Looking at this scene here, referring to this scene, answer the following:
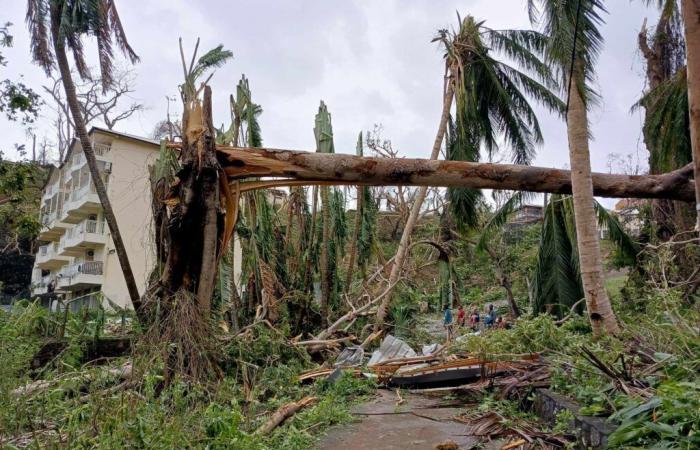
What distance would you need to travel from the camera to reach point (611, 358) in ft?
14.6

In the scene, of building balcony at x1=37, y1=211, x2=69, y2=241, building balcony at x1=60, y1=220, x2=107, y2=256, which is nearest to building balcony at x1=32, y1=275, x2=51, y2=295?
building balcony at x1=37, y1=211, x2=69, y2=241

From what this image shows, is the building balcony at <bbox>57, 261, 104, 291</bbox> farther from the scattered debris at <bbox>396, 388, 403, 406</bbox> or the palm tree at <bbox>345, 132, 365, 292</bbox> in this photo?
the scattered debris at <bbox>396, 388, 403, 406</bbox>

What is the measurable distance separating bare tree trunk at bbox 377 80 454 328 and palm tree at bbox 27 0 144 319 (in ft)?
17.9

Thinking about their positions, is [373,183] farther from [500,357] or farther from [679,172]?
[679,172]

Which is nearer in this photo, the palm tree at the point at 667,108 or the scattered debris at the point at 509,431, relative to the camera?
the scattered debris at the point at 509,431

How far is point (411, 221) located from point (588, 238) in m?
5.62

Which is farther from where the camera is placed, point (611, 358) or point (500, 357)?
point (500, 357)

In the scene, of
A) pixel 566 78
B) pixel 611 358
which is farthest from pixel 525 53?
pixel 611 358

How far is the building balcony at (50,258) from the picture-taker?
30.6 m

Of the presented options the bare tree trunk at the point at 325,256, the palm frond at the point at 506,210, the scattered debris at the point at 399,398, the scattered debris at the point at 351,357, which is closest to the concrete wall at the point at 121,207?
the bare tree trunk at the point at 325,256

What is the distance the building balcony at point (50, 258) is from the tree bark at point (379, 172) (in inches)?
1136

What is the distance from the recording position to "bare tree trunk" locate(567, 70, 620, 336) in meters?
6.03

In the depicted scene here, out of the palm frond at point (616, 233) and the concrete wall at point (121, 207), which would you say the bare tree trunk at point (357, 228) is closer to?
the palm frond at point (616, 233)

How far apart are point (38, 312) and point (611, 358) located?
9.13 m
